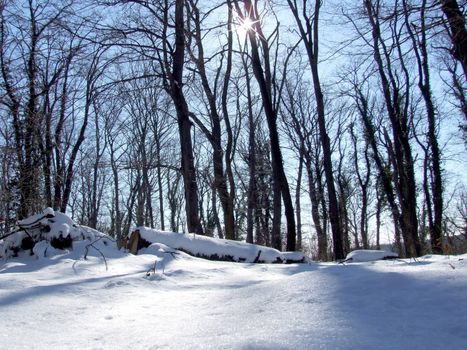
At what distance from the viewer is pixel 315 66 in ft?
40.0

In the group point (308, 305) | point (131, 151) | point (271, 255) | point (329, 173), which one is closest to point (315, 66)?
point (329, 173)

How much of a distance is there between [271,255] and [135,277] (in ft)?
11.8

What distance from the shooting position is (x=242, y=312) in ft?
8.24

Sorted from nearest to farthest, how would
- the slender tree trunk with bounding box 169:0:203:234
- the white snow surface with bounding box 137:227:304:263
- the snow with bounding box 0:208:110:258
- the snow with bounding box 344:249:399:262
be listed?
the snow with bounding box 0:208:110:258, the white snow surface with bounding box 137:227:304:263, the snow with bounding box 344:249:399:262, the slender tree trunk with bounding box 169:0:203:234

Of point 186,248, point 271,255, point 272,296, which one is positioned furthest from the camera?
point 271,255

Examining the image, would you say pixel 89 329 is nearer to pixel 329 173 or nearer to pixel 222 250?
pixel 222 250

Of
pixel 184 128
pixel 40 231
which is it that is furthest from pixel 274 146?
pixel 40 231

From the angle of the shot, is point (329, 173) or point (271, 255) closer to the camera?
point (271, 255)

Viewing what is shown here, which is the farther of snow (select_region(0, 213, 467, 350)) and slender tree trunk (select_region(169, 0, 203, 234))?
slender tree trunk (select_region(169, 0, 203, 234))

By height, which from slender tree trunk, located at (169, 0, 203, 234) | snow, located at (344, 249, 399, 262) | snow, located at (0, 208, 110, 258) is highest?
slender tree trunk, located at (169, 0, 203, 234)

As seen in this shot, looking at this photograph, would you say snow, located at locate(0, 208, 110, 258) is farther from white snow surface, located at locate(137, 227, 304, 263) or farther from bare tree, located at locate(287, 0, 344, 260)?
bare tree, located at locate(287, 0, 344, 260)

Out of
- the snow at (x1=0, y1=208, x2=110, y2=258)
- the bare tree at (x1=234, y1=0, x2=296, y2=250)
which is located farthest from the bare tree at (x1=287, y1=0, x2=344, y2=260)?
the snow at (x1=0, y1=208, x2=110, y2=258)

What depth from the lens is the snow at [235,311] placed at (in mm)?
1705

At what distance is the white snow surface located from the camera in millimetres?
6645
